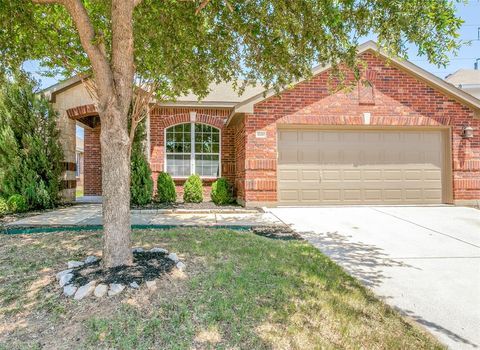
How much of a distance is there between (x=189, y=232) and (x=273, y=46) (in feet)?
12.2

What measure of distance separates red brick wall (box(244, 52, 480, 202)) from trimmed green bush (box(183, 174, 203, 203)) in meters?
1.90

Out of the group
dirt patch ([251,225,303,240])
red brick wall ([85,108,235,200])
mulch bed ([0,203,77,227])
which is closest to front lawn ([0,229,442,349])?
dirt patch ([251,225,303,240])

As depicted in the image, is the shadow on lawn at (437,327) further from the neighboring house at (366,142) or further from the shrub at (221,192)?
the shrub at (221,192)

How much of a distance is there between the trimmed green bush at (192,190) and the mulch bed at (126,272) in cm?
667

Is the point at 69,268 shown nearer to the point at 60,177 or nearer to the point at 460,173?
the point at 60,177

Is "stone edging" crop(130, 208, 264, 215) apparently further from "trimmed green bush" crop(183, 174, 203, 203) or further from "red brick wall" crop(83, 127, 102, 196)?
"red brick wall" crop(83, 127, 102, 196)

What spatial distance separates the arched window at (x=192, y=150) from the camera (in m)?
11.6

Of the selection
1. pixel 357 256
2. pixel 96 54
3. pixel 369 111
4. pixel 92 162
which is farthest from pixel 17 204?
pixel 369 111

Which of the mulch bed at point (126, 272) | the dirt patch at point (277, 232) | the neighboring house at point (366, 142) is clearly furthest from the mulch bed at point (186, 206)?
the mulch bed at point (126, 272)

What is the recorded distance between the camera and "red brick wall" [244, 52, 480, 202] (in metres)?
9.62

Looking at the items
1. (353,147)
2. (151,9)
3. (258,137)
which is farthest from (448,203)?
(151,9)

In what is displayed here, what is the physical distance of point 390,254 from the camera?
194 inches

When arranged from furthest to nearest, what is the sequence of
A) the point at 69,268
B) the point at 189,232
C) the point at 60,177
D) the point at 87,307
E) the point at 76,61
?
the point at 60,177 < the point at 76,61 < the point at 189,232 < the point at 69,268 < the point at 87,307

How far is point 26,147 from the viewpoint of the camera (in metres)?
9.45
